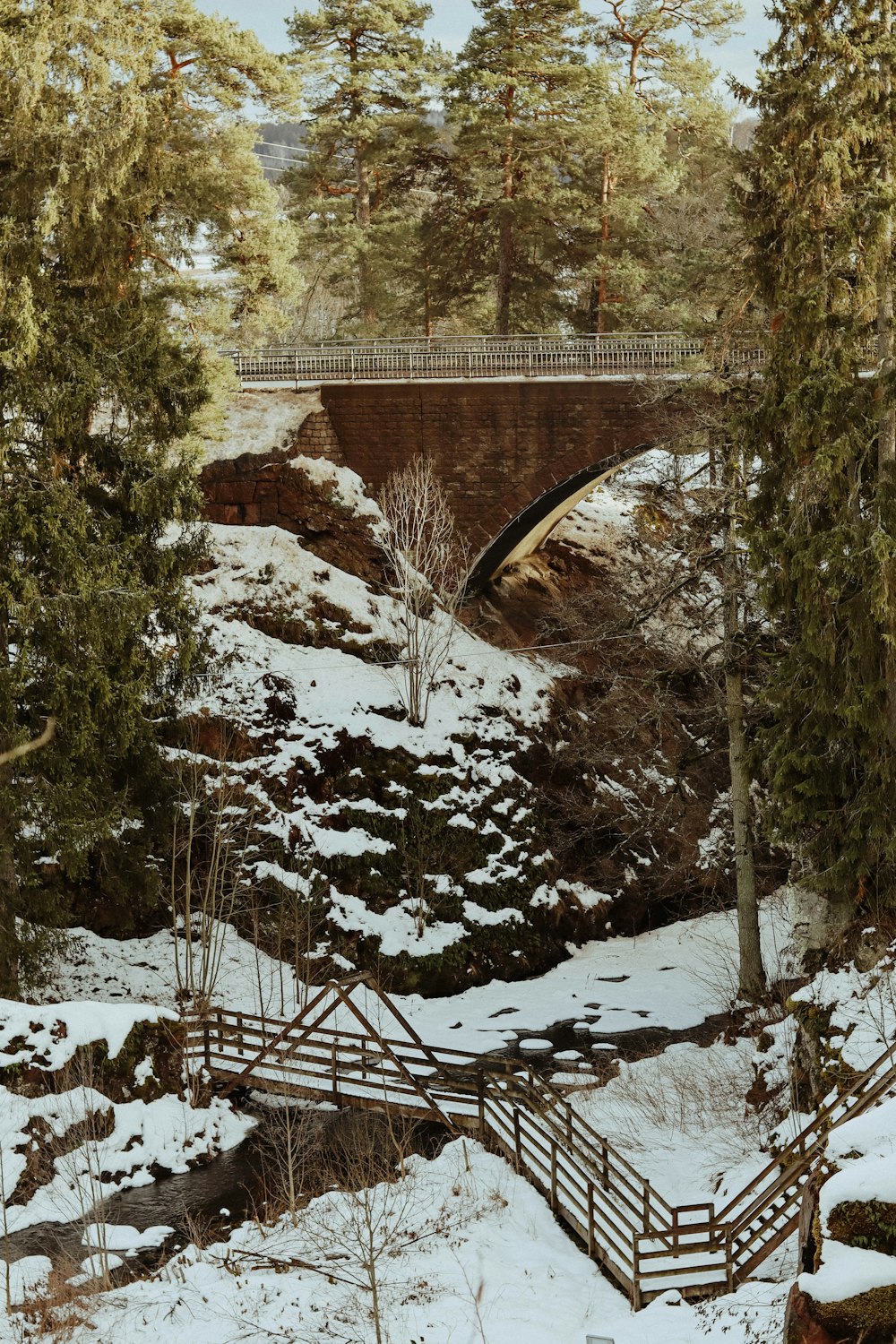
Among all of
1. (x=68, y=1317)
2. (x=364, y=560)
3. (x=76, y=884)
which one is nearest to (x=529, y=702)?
(x=364, y=560)

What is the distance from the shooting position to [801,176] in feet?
45.1

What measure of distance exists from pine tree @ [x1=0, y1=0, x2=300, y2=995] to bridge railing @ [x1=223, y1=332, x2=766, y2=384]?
8.69m

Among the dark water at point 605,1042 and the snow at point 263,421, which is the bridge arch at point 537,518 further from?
the dark water at point 605,1042

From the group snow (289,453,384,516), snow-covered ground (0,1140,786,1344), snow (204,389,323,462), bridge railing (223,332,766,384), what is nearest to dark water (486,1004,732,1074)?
snow-covered ground (0,1140,786,1344)

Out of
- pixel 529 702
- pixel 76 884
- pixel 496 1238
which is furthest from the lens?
pixel 529 702

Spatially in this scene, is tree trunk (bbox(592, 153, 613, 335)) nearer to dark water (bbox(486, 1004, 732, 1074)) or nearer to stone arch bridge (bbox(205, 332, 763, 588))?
stone arch bridge (bbox(205, 332, 763, 588))

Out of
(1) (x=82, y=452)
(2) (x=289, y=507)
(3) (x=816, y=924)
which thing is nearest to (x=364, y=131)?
(2) (x=289, y=507)

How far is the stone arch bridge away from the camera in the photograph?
74.5 feet

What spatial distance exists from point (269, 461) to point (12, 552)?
407 inches

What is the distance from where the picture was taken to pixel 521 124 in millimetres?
25141

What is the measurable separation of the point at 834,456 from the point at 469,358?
12548 millimetres

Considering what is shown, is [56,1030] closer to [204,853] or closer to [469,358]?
[204,853]

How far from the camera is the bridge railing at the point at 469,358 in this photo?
23.0m

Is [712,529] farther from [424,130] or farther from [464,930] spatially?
[424,130]
